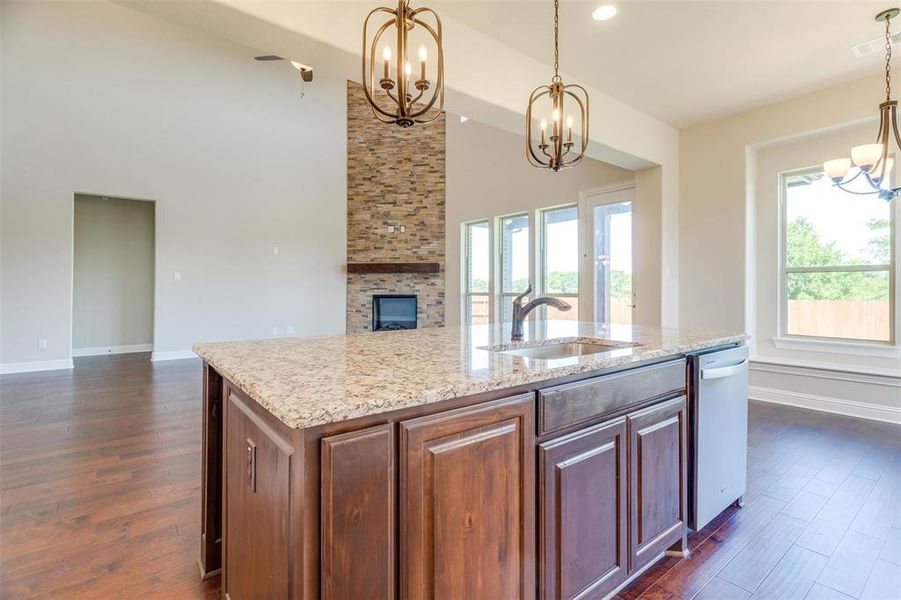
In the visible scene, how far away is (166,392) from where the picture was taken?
4.66m

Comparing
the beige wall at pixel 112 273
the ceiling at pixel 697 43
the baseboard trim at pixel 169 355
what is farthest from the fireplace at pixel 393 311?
the ceiling at pixel 697 43

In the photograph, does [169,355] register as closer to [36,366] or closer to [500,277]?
[36,366]

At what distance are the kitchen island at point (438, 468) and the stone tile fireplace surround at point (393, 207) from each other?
20.4ft

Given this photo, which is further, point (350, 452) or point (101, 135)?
point (101, 135)

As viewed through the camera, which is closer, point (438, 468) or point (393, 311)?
point (438, 468)

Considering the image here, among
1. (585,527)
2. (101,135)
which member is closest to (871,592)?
(585,527)

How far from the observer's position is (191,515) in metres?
2.18

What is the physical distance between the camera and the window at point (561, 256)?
579 centimetres

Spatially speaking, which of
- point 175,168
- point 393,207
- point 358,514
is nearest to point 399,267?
point 393,207

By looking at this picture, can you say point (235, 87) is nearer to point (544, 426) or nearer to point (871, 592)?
point (544, 426)

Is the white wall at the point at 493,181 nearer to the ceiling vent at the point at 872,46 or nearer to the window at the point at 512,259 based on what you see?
the window at the point at 512,259

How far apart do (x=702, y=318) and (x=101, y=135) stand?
816cm

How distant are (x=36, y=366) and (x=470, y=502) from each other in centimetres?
714

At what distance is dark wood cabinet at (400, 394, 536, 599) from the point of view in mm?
1021
